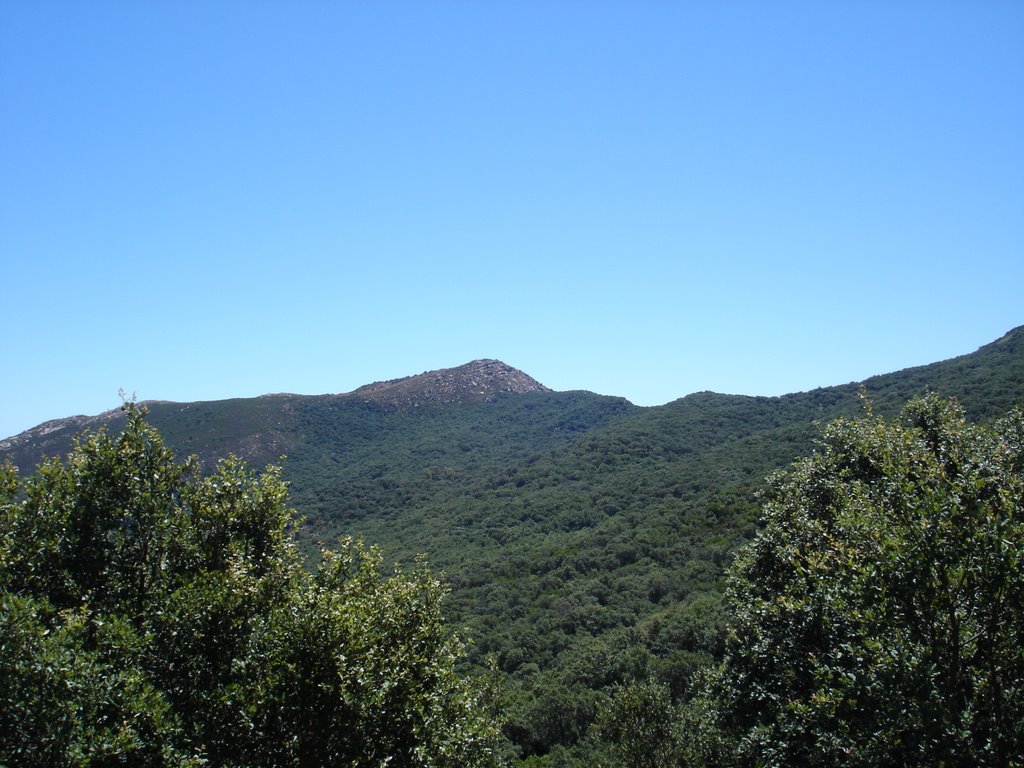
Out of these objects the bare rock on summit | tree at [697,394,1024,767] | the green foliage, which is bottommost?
the green foliage

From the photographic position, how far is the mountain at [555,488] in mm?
51062

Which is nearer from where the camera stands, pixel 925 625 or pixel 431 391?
pixel 925 625

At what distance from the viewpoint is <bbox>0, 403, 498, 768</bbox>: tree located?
9.21 m

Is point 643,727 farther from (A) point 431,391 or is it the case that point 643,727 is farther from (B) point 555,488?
(A) point 431,391

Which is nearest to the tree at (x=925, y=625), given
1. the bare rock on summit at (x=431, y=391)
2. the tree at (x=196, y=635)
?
the tree at (x=196, y=635)

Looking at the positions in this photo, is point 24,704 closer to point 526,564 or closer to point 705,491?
point 526,564

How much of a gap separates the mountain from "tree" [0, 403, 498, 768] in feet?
55.7

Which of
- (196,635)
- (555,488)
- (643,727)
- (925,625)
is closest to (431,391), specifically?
(555,488)

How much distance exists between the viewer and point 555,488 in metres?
112

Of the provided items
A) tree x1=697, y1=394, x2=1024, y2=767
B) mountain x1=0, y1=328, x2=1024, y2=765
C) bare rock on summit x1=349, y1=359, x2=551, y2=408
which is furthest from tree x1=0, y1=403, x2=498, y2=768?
bare rock on summit x1=349, y1=359, x2=551, y2=408

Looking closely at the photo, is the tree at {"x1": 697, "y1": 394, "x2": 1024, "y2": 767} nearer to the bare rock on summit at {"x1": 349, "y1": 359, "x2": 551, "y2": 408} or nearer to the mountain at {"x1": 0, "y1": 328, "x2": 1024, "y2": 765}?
the mountain at {"x1": 0, "y1": 328, "x2": 1024, "y2": 765}

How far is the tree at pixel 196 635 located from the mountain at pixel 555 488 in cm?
1699

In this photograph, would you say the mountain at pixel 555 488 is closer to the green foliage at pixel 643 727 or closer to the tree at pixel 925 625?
the green foliage at pixel 643 727

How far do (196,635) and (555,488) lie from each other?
103279 mm
